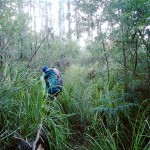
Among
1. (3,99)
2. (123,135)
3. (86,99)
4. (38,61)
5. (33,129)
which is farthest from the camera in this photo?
(38,61)

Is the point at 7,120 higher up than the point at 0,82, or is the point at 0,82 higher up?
the point at 0,82

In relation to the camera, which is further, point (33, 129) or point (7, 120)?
point (33, 129)

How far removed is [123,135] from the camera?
132 inches

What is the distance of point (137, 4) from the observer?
3562 mm

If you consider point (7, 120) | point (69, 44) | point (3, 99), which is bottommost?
point (7, 120)

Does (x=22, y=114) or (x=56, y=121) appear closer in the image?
(x=22, y=114)

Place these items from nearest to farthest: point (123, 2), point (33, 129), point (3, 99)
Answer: point (3, 99) → point (33, 129) → point (123, 2)

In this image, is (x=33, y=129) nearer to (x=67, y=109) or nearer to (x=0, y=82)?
(x=0, y=82)

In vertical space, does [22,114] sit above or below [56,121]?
above

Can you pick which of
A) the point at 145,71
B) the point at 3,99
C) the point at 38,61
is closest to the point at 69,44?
the point at 38,61

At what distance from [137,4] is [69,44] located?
10.6 meters

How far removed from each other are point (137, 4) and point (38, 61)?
14.4 feet

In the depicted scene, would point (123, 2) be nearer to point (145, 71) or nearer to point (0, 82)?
point (145, 71)

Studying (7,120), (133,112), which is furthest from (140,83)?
(7,120)
